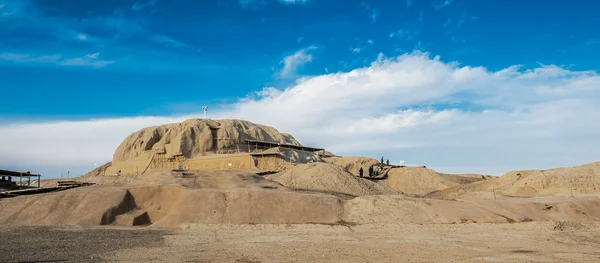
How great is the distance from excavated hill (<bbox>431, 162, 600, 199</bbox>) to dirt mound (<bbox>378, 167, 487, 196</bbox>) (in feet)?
26.6

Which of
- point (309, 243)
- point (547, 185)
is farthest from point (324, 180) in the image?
point (309, 243)

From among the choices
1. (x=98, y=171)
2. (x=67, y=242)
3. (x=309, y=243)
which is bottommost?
(x=309, y=243)

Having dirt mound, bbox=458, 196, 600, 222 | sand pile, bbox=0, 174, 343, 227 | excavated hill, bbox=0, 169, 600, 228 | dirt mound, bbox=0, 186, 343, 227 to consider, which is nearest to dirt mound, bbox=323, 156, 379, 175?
dirt mound, bbox=458, 196, 600, 222

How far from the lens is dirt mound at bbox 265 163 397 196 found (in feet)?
108

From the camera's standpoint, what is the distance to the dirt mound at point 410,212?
21.6 meters

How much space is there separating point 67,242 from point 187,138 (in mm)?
38680

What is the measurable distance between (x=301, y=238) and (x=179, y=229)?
5620 mm

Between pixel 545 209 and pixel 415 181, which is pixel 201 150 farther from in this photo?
pixel 545 209

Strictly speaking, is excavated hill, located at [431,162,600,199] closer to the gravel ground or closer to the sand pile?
the sand pile

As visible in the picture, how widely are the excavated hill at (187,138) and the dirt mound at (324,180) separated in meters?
19.3

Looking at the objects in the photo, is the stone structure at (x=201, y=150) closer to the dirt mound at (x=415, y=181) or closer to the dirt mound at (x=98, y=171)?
the dirt mound at (x=98, y=171)

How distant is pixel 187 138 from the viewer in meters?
53.0

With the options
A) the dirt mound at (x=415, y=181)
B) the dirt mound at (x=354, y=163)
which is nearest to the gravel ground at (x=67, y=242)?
the dirt mound at (x=415, y=181)

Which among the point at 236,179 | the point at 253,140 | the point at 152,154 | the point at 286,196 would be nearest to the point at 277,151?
the point at 253,140
